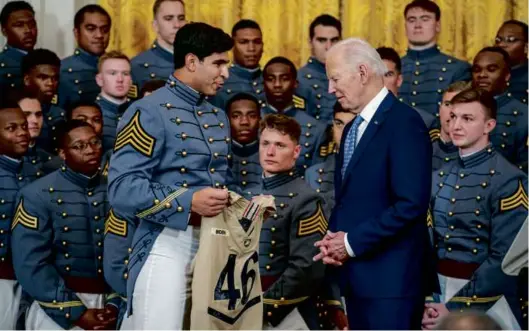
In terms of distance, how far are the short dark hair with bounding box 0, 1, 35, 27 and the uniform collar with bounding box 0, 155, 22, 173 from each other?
1.23m

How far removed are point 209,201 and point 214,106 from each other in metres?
0.99

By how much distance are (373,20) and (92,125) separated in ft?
7.60

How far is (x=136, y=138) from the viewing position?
14.5 feet

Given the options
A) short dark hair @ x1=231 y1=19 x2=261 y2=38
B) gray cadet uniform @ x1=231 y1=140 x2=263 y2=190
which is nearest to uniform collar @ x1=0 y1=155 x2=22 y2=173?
gray cadet uniform @ x1=231 y1=140 x2=263 y2=190

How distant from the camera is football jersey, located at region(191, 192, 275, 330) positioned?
436 cm

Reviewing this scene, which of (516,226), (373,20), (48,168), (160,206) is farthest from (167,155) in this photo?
(373,20)

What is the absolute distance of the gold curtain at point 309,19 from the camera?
8.11 m

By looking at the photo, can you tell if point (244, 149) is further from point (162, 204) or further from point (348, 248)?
point (348, 248)

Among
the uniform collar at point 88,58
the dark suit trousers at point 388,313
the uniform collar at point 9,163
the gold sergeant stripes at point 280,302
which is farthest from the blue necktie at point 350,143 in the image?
the uniform collar at point 88,58

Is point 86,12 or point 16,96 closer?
point 16,96

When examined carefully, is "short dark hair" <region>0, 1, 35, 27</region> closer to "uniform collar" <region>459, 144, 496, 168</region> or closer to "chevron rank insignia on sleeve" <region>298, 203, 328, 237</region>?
"chevron rank insignia on sleeve" <region>298, 203, 328, 237</region>

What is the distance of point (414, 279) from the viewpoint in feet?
14.0

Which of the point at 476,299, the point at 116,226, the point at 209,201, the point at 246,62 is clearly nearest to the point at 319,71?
the point at 246,62

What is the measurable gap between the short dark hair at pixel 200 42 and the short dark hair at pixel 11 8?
3.09 m
